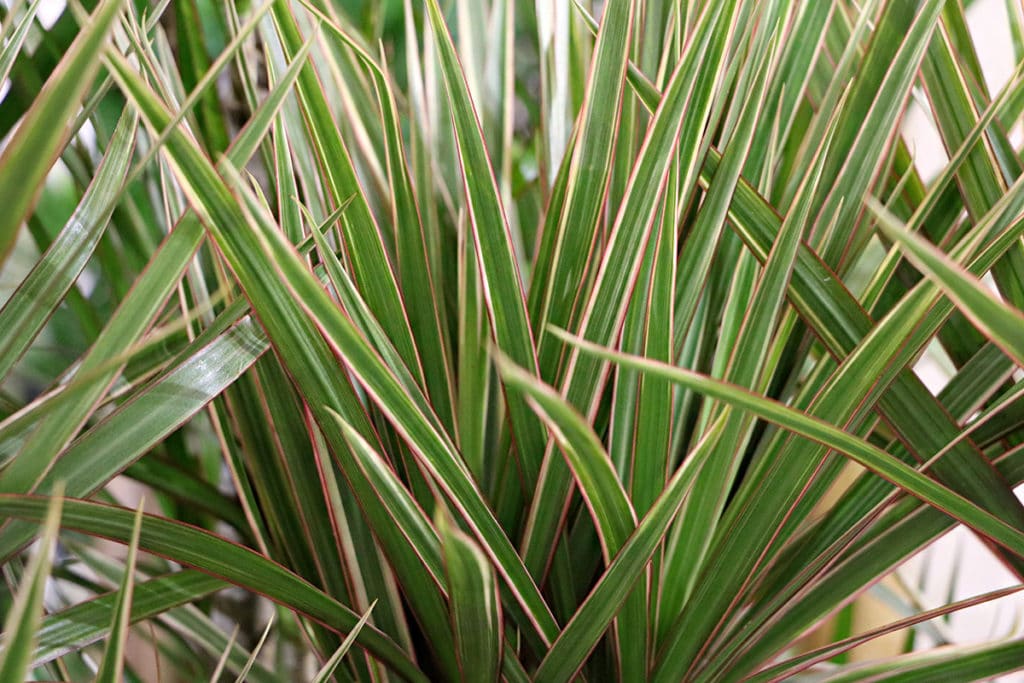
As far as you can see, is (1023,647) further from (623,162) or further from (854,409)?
(623,162)

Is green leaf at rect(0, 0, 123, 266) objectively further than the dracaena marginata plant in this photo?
No

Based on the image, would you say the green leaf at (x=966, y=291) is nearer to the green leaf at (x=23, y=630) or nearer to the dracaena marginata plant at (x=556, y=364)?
the dracaena marginata plant at (x=556, y=364)

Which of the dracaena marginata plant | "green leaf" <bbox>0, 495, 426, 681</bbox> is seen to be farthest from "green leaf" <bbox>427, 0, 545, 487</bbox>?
"green leaf" <bbox>0, 495, 426, 681</bbox>

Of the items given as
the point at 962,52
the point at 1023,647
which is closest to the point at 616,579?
the point at 1023,647

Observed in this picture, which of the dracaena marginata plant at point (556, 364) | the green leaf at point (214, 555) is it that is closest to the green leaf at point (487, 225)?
the dracaena marginata plant at point (556, 364)

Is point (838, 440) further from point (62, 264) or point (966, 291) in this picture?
point (62, 264)

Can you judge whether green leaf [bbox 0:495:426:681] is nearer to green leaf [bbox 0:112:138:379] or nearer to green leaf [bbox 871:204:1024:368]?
green leaf [bbox 0:112:138:379]

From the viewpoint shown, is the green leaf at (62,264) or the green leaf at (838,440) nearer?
the green leaf at (838,440)

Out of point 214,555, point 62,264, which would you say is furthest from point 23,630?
point 62,264
